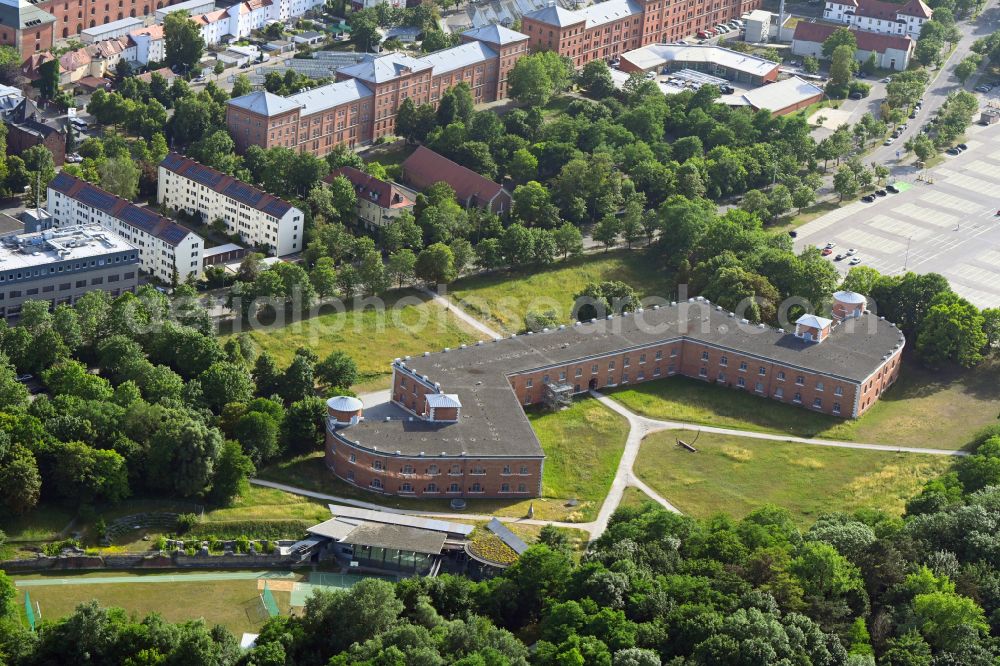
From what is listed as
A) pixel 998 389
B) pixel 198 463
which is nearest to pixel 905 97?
pixel 998 389

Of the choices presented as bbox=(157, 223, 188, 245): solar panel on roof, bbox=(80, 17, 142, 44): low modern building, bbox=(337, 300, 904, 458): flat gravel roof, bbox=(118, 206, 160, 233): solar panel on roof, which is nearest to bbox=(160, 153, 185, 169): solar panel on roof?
bbox=(118, 206, 160, 233): solar panel on roof

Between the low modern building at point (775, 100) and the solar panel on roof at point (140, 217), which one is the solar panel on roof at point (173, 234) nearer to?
the solar panel on roof at point (140, 217)

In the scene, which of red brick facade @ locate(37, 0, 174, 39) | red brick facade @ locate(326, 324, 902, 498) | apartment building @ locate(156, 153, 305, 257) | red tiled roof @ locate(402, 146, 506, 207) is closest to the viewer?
red brick facade @ locate(326, 324, 902, 498)

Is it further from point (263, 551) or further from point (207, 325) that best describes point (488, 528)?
point (207, 325)

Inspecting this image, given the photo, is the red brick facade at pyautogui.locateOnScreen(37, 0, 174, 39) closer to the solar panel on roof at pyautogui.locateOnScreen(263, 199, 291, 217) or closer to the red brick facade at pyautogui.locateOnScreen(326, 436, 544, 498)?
the solar panel on roof at pyautogui.locateOnScreen(263, 199, 291, 217)

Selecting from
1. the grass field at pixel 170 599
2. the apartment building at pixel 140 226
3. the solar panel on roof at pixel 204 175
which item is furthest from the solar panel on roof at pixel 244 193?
the grass field at pixel 170 599

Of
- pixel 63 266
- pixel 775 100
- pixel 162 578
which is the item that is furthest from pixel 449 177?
pixel 162 578
